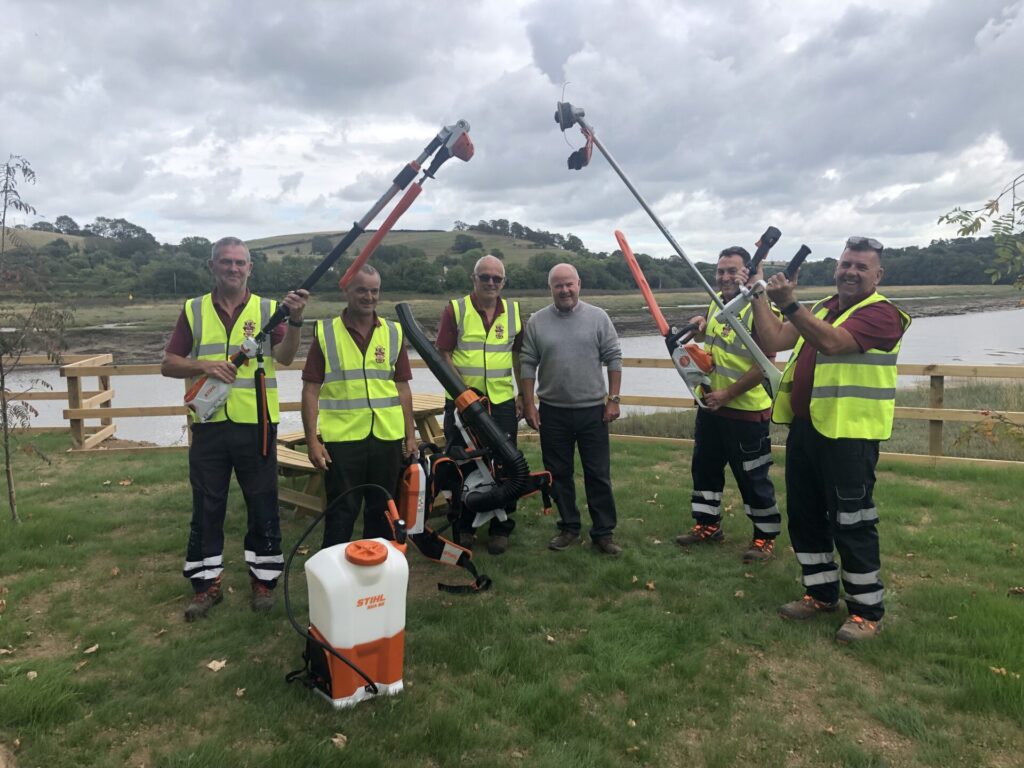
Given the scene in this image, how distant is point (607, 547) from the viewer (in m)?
4.76

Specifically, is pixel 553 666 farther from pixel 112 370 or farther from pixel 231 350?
pixel 112 370

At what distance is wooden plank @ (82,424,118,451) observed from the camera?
27.1 feet

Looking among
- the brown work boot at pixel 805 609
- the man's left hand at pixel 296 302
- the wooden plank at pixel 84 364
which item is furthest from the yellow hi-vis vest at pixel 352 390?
the wooden plank at pixel 84 364

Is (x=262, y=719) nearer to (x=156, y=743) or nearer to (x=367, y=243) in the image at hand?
(x=156, y=743)

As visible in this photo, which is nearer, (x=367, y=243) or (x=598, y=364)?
(x=367, y=243)

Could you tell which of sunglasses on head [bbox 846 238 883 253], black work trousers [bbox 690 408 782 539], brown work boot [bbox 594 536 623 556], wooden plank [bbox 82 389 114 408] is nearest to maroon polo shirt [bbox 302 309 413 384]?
brown work boot [bbox 594 536 623 556]

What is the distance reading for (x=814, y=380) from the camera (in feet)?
11.6

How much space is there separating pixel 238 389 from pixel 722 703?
305cm

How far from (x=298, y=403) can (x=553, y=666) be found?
508cm

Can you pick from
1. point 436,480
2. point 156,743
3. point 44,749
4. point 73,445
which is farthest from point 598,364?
point 73,445

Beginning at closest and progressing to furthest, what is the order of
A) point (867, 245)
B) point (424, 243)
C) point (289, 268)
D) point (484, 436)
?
point (867, 245) < point (484, 436) < point (289, 268) < point (424, 243)

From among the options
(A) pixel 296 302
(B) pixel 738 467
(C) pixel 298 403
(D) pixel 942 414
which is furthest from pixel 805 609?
(C) pixel 298 403

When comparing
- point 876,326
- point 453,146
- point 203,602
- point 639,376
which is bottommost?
point 639,376

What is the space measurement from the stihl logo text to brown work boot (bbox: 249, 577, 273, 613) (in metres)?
1.42
